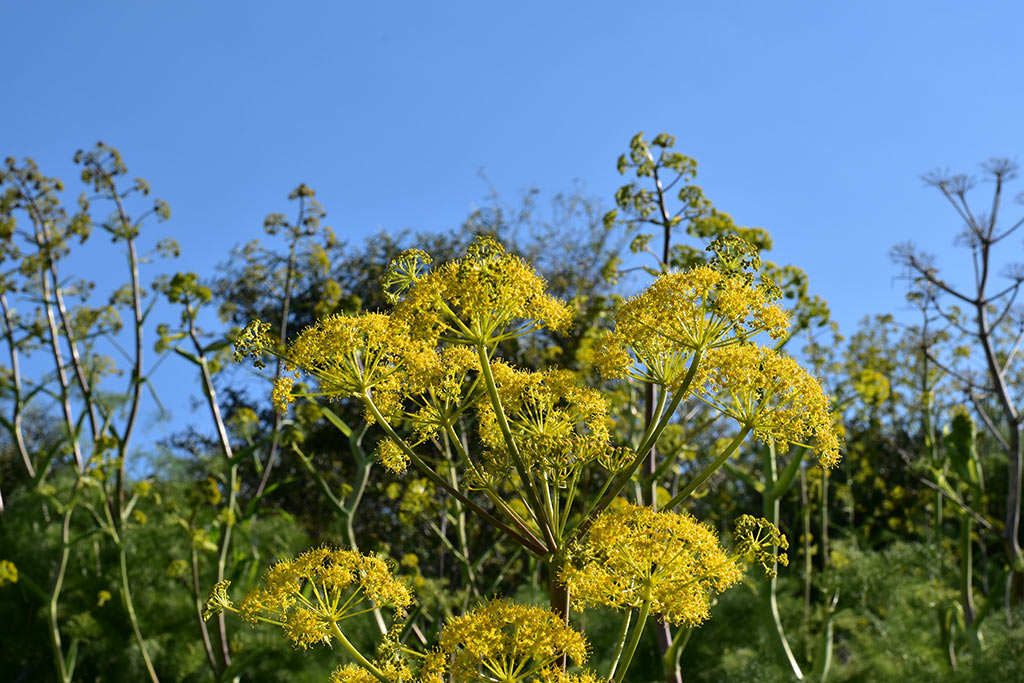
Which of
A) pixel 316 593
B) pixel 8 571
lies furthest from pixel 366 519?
pixel 316 593

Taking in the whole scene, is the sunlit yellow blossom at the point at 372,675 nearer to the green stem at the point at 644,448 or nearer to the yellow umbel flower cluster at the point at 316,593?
the yellow umbel flower cluster at the point at 316,593

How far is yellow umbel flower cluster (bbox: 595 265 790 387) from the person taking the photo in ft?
5.02

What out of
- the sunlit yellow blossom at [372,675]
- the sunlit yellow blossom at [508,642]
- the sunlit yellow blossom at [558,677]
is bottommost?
the sunlit yellow blossom at [372,675]

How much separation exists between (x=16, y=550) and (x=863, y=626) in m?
7.00

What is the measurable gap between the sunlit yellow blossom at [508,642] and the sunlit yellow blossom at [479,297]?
490mm

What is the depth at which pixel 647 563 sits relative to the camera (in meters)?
1.45

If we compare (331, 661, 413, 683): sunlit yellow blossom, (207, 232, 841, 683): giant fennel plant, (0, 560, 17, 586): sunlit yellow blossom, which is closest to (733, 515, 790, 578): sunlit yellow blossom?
(207, 232, 841, 683): giant fennel plant

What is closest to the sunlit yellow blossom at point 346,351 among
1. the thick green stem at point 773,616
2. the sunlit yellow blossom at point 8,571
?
the thick green stem at point 773,616

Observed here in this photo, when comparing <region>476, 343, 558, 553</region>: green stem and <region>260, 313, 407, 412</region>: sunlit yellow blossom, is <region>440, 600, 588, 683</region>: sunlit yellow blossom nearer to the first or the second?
<region>476, 343, 558, 553</region>: green stem

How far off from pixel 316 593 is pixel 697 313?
3.02 ft

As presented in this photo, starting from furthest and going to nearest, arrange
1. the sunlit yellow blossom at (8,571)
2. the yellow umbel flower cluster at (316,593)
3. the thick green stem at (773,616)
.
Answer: the sunlit yellow blossom at (8,571) → the thick green stem at (773,616) → the yellow umbel flower cluster at (316,593)

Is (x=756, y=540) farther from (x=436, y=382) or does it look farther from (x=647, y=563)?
(x=436, y=382)

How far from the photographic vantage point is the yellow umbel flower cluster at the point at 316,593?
1.67 meters

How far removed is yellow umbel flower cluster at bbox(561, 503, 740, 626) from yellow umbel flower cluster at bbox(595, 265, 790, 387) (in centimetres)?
29
